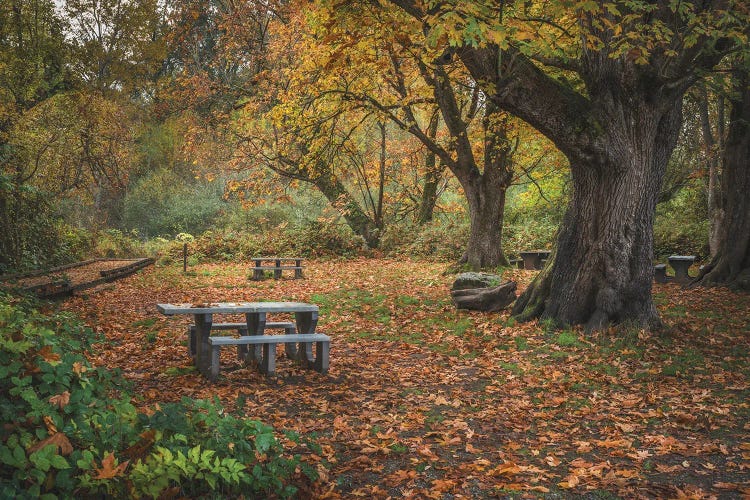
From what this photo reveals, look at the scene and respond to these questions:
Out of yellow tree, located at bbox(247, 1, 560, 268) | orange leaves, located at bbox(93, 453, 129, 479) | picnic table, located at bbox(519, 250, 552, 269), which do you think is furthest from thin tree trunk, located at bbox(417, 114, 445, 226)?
orange leaves, located at bbox(93, 453, 129, 479)

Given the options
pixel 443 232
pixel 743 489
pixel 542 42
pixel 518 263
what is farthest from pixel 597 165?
pixel 443 232

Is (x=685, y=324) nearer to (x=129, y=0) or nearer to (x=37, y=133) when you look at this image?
(x=37, y=133)

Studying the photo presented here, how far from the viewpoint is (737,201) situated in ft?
44.9

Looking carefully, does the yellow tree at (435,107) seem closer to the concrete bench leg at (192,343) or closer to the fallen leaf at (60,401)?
the concrete bench leg at (192,343)

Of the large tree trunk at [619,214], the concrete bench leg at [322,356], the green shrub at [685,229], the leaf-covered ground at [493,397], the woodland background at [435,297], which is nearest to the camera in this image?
the woodland background at [435,297]

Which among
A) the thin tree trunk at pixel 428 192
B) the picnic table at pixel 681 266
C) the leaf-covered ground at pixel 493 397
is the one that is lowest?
the leaf-covered ground at pixel 493 397

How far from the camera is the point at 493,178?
17.5m

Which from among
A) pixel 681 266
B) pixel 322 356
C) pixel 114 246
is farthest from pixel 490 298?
pixel 114 246

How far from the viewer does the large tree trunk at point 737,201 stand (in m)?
13.5

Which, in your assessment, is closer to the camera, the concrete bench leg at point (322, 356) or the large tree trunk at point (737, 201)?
the concrete bench leg at point (322, 356)

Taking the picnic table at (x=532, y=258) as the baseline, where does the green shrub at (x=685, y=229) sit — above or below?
above

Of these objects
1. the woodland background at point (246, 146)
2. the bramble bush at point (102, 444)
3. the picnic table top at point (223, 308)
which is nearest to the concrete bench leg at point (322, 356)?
the picnic table top at point (223, 308)

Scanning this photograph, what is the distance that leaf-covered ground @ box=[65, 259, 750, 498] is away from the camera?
4617 millimetres

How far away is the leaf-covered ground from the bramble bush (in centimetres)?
66
